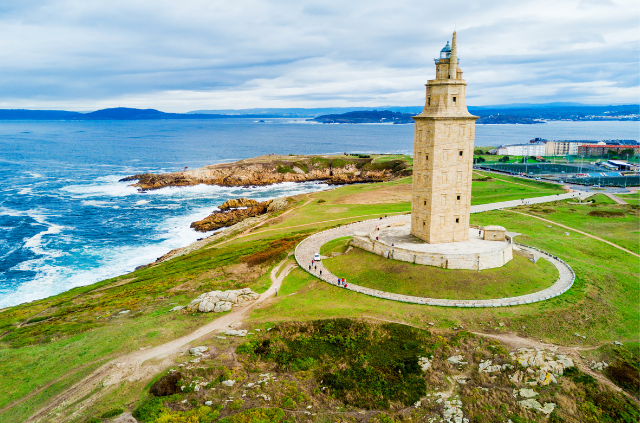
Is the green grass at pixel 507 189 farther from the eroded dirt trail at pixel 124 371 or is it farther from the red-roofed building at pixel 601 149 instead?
the red-roofed building at pixel 601 149

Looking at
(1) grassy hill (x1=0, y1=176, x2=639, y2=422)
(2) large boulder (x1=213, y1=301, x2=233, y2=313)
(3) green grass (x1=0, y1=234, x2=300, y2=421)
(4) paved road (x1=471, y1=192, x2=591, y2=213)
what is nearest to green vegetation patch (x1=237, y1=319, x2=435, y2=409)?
(1) grassy hill (x1=0, y1=176, x2=639, y2=422)

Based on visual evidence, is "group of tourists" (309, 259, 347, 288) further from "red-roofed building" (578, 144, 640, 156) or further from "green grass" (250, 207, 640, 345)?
"red-roofed building" (578, 144, 640, 156)

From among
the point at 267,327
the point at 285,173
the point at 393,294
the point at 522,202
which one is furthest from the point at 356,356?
the point at 285,173

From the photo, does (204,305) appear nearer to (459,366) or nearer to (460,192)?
(459,366)

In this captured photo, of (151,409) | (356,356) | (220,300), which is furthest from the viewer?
(220,300)

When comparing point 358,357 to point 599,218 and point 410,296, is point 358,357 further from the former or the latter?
point 599,218

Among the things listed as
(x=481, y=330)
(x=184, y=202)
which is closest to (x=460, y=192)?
(x=481, y=330)
